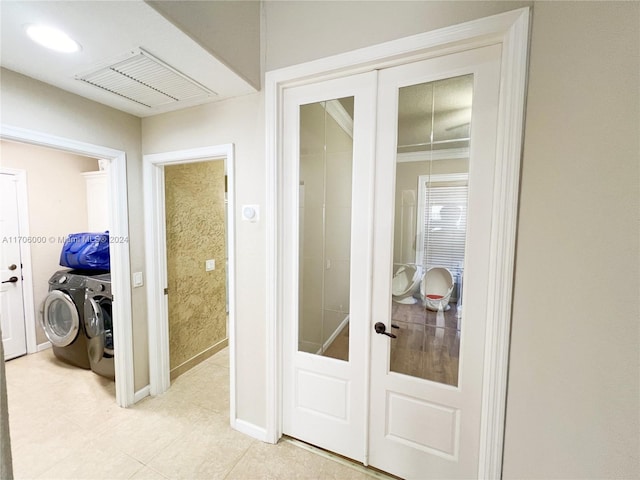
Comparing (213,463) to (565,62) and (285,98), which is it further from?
(565,62)

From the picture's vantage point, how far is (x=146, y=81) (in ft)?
5.12

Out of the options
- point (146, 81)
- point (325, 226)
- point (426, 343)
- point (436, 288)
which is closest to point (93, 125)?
point (146, 81)

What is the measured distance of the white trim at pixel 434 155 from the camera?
4.39ft

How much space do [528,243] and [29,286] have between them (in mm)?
4763

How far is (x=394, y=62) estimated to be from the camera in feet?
4.55

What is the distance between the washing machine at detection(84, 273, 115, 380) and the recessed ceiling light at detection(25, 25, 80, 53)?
5.73 feet

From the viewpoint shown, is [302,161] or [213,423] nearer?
[302,161]

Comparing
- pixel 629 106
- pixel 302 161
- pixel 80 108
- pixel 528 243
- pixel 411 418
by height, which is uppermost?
pixel 80 108

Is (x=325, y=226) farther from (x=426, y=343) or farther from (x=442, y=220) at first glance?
(x=426, y=343)

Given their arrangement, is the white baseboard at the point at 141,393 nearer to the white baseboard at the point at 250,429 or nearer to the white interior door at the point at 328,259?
A: the white baseboard at the point at 250,429

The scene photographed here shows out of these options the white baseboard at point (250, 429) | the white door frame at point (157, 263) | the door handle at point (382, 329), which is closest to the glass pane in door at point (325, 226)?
the door handle at point (382, 329)

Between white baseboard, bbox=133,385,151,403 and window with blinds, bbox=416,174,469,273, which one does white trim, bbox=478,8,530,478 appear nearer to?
window with blinds, bbox=416,174,469,273

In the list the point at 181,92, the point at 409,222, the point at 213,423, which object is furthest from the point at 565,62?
the point at 213,423

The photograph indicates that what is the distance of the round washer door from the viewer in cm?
253
